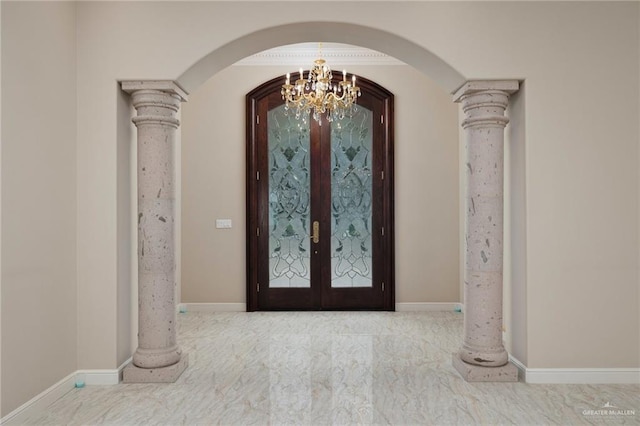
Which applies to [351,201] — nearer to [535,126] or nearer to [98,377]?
[535,126]

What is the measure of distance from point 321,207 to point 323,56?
2.03 m

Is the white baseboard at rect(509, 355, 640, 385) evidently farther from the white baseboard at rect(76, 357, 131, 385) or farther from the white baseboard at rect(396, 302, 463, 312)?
the white baseboard at rect(76, 357, 131, 385)

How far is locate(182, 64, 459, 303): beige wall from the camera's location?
6355mm

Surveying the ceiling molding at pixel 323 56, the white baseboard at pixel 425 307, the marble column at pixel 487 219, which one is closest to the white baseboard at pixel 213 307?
the white baseboard at pixel 425 307

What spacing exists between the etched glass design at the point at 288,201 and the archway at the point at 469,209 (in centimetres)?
261

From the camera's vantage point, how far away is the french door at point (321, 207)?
6309mm

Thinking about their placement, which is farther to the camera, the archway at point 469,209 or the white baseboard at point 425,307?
the white baseboard at point 425,307

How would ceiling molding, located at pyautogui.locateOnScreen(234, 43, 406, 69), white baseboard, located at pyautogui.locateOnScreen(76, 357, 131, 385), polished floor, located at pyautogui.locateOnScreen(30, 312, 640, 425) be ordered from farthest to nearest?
ceiling molding, located at pyautogui.locateOnScreen(234, 43, 406, 69), white baseboard, located at pyautogui.locateOnScreen(76, 357, 131, 385), polished floor, located at pyautogui.locateOnScreen(30, 312, 640, 425)

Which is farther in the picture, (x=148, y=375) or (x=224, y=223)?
(x=224, y=223)

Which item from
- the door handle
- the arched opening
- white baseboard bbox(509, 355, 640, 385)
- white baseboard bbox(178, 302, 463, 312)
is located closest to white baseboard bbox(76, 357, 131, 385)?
the arched opening

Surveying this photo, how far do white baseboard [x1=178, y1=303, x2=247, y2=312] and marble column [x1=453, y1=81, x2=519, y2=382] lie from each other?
3458mm

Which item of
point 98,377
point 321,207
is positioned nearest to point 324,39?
point 321,207

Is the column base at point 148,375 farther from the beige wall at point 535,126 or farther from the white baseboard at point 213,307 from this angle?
the white baseboard at point 213,307

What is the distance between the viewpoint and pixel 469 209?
12.3 ft
